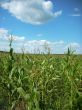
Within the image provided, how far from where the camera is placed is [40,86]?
4.11 metres

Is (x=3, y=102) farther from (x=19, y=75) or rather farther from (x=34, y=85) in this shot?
(x=34, y=85)

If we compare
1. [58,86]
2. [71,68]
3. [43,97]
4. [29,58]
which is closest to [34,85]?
[43,97]

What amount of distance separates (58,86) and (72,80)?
3.86 ft

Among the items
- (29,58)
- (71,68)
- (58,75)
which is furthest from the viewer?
(29,58)

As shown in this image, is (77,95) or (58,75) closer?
(77,95)

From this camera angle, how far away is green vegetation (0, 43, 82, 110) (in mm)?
3723

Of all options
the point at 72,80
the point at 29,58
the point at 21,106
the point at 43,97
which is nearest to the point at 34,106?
the point at 43,97

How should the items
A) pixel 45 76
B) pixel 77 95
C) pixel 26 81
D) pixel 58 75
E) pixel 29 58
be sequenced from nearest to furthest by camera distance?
pixel 77 95, pixel 45 76, pixel 26 81, pixel 58 75, pixel 29 58

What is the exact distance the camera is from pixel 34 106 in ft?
12.2

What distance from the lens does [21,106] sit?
4.61 meters

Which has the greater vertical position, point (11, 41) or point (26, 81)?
point (11, 41)

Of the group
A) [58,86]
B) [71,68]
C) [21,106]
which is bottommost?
[21,106]

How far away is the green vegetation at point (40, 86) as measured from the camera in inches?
147

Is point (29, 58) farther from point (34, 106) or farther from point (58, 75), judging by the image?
point (34, 106)
